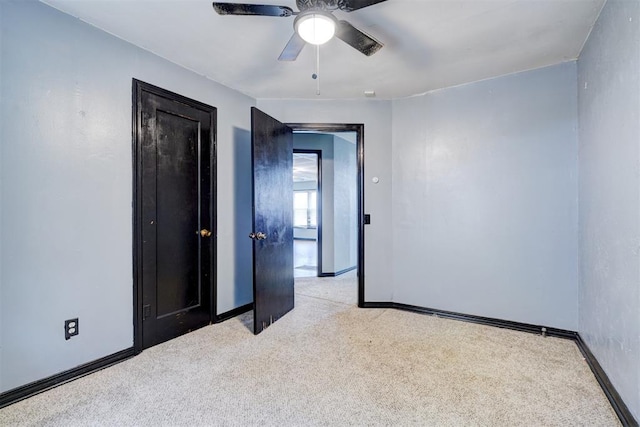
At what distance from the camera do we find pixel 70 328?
2086 mm

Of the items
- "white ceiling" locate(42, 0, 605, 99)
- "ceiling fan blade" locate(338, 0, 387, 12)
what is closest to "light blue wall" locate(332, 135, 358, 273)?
"white ceiling" locate(42, 0, 605, 99)

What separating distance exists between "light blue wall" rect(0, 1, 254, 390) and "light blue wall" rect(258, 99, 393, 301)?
1438 mm

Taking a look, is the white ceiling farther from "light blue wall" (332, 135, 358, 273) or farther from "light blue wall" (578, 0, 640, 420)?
"light blue wall" (332, 135, 358, 273)

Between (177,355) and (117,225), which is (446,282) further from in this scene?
(117,225)

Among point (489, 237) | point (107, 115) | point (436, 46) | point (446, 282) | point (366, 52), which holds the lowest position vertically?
point (446, 282)

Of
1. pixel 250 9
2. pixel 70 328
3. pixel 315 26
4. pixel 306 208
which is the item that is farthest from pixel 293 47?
pixel 306 208

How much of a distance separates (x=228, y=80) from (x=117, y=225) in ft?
5.43

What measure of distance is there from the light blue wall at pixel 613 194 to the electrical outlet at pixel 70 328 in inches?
122

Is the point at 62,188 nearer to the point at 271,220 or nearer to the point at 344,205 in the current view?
the point at 271,220

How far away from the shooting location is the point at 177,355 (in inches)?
96.1

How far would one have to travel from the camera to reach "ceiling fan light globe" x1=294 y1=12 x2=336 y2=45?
170 cm

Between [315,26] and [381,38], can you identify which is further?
[381,38]

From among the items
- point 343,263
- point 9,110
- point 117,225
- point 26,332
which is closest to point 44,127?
point 9,110

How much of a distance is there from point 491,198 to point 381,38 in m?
1.76
